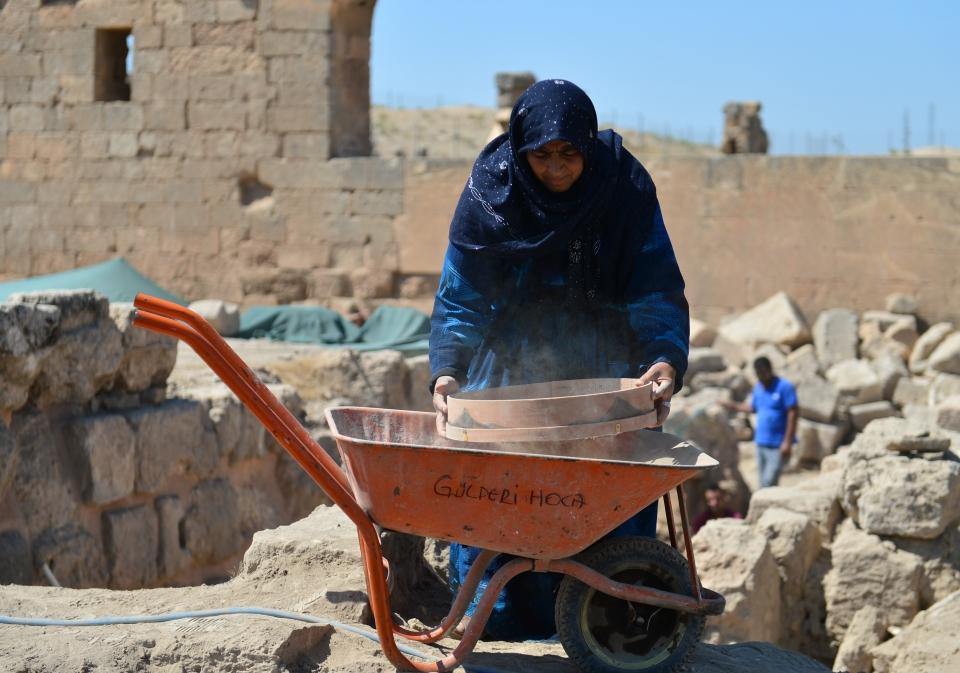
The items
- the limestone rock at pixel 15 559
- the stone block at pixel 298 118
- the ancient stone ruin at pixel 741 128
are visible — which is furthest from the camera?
the ancient stone ruin at pixel 741 128

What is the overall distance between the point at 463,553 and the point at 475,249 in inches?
35.3

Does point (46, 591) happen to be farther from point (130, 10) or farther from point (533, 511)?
point (130, 10)

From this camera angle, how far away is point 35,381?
485 centimetres

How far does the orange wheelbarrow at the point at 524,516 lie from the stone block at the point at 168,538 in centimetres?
227

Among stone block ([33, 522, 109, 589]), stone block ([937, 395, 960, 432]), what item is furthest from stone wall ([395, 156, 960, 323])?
stone block ([33, 522, 109, 589])

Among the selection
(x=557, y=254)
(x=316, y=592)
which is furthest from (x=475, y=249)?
(x=316, y=592)

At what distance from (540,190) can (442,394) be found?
634 millimetres

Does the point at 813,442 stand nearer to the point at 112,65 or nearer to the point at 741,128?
the point at 741,128

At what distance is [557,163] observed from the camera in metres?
3.44

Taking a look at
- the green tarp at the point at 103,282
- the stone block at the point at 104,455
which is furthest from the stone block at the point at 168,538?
the green tarp at the point at 103,282

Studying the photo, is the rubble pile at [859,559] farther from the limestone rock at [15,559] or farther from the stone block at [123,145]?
the stone block at [123,145]

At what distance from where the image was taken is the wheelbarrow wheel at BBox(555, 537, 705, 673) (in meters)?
3.31

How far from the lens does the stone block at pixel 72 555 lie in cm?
475

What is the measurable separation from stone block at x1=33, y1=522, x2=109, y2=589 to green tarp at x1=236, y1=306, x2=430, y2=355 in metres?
5.20
